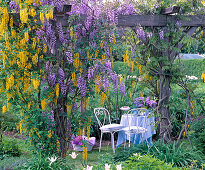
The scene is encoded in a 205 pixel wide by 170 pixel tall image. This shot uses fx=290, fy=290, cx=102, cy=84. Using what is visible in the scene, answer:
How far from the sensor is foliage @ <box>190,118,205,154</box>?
4.65 m

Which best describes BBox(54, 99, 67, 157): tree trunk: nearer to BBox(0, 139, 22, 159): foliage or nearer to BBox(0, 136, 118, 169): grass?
BBox(0, 136, 118, 169): grass

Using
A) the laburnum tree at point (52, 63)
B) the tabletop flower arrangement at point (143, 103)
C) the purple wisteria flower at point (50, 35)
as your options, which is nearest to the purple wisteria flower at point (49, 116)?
the laburnum tree at point (52, 63)

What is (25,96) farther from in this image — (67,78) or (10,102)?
(67,78)

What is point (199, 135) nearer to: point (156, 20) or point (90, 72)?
point (156, 20)

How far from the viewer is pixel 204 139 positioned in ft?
15.1

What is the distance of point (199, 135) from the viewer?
4.82 meters

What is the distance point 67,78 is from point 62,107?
395 millimetres

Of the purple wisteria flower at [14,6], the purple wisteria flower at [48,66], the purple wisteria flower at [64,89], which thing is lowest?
the purple wisteria flower at [64,89]

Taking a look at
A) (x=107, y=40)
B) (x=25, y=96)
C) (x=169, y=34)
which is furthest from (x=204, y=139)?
(x=25, y=96)

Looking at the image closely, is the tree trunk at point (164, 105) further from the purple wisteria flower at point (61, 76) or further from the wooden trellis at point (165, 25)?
the purple wisteria flower at point (61, 76)

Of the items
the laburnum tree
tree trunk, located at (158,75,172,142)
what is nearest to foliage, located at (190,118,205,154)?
tree trunk, located at (158,75,172,142)

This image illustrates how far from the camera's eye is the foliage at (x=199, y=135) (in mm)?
4652

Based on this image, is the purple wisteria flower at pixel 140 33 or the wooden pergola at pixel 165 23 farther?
the purple wisteria flower at pixel 140 33

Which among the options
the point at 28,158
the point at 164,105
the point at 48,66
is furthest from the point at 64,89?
the point at 164,105
